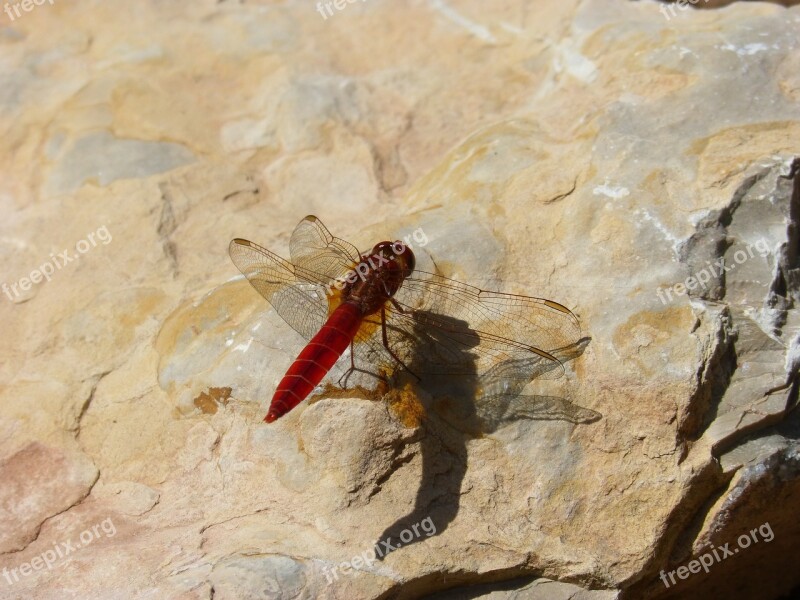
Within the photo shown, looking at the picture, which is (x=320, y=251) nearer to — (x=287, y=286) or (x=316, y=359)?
(x=287, y=286)

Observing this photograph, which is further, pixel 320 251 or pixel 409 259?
pixel 320 251

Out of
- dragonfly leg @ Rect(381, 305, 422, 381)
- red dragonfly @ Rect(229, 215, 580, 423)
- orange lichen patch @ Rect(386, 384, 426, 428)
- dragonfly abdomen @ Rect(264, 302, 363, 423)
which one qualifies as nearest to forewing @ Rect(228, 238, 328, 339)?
red dragonfly @ Rect(229, 215, 580, 423)

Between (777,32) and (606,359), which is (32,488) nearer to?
(606,359)

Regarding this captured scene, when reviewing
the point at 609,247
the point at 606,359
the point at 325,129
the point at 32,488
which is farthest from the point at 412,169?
the point at 32,488

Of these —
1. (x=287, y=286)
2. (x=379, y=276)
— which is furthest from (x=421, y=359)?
(x=287, y=286)

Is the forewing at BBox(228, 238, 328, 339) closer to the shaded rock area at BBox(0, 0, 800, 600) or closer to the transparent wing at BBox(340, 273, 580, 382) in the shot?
the shaded rock area at BBox(0, 0, 800, 600)

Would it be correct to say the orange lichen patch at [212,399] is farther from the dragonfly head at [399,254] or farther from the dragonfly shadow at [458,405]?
the dragonfly head at [399,254]
